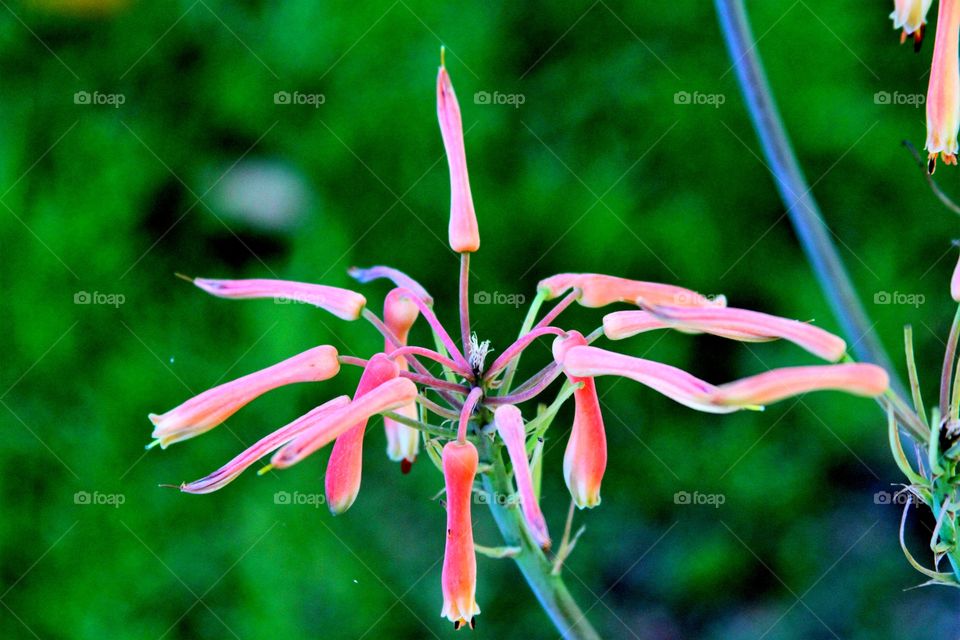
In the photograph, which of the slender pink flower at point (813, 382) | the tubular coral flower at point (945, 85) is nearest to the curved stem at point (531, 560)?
the slender pink flower at point (813, 382)

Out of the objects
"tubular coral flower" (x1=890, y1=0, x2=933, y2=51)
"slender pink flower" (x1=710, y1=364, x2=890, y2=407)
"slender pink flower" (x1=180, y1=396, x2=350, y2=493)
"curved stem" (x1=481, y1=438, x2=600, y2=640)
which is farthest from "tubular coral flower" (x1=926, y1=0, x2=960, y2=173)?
"slender pink flower" (x1=180, y1=396, x2=350, y2=493)

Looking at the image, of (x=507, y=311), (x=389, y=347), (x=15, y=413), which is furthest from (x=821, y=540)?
(x=15, y=413)

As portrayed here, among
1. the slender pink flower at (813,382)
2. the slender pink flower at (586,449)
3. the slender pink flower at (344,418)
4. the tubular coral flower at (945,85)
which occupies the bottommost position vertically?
the slender pink flower at (586,449)

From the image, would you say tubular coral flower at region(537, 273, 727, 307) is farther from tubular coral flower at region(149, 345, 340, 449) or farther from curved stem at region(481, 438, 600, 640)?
tubular coral flower at region(149, 345, 340, 449)

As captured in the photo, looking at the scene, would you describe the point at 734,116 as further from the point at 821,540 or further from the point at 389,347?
the point at 389,347

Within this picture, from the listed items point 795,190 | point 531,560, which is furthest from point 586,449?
point 795,190

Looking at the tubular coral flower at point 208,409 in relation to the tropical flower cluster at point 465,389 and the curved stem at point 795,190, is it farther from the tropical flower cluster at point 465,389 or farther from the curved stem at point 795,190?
the curved stem at point 795,190

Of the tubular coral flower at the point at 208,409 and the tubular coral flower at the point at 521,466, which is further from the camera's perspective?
the tubular coral flower at the point at 208,409
